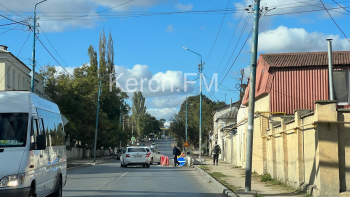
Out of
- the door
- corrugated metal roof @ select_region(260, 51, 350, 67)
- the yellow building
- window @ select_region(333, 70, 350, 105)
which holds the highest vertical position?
the yellow building

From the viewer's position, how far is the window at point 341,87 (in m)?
19.5

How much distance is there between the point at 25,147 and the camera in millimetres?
7961

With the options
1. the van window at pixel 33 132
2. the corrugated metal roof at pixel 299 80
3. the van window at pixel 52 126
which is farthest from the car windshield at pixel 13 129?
the corrugated metal roof at pixel 299 80

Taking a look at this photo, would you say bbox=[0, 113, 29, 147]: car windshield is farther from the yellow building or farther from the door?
the yellow building

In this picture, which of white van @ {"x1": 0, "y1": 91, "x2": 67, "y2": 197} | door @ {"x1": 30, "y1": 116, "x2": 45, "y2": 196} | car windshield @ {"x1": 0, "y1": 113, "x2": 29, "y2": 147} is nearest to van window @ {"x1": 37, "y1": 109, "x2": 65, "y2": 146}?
white van @ {"x1": 0, "y1": 91, "x2": 67, "y2": 197}

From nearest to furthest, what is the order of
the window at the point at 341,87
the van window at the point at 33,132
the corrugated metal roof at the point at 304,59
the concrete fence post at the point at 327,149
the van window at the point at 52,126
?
1. the van window at the point at 33,132
2. the van window at the point at 52,126
3. the concrete fence post at the point at 327,149
4. the window at the point at 341,87
5. the corrugated metal roof at the point at 304,59

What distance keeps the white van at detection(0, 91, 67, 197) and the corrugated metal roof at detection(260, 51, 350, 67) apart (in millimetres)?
13665

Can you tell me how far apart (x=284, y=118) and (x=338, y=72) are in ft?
21.7

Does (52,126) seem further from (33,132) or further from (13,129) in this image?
(13,129)

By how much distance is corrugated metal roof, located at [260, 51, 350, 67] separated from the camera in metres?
20.7

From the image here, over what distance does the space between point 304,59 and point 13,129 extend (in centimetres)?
1656

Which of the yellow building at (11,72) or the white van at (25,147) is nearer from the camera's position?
the white van at (25,147)

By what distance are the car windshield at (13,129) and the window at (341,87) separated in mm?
15289

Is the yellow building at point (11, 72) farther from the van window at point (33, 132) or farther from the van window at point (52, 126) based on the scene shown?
the van window at point (33, 132)
